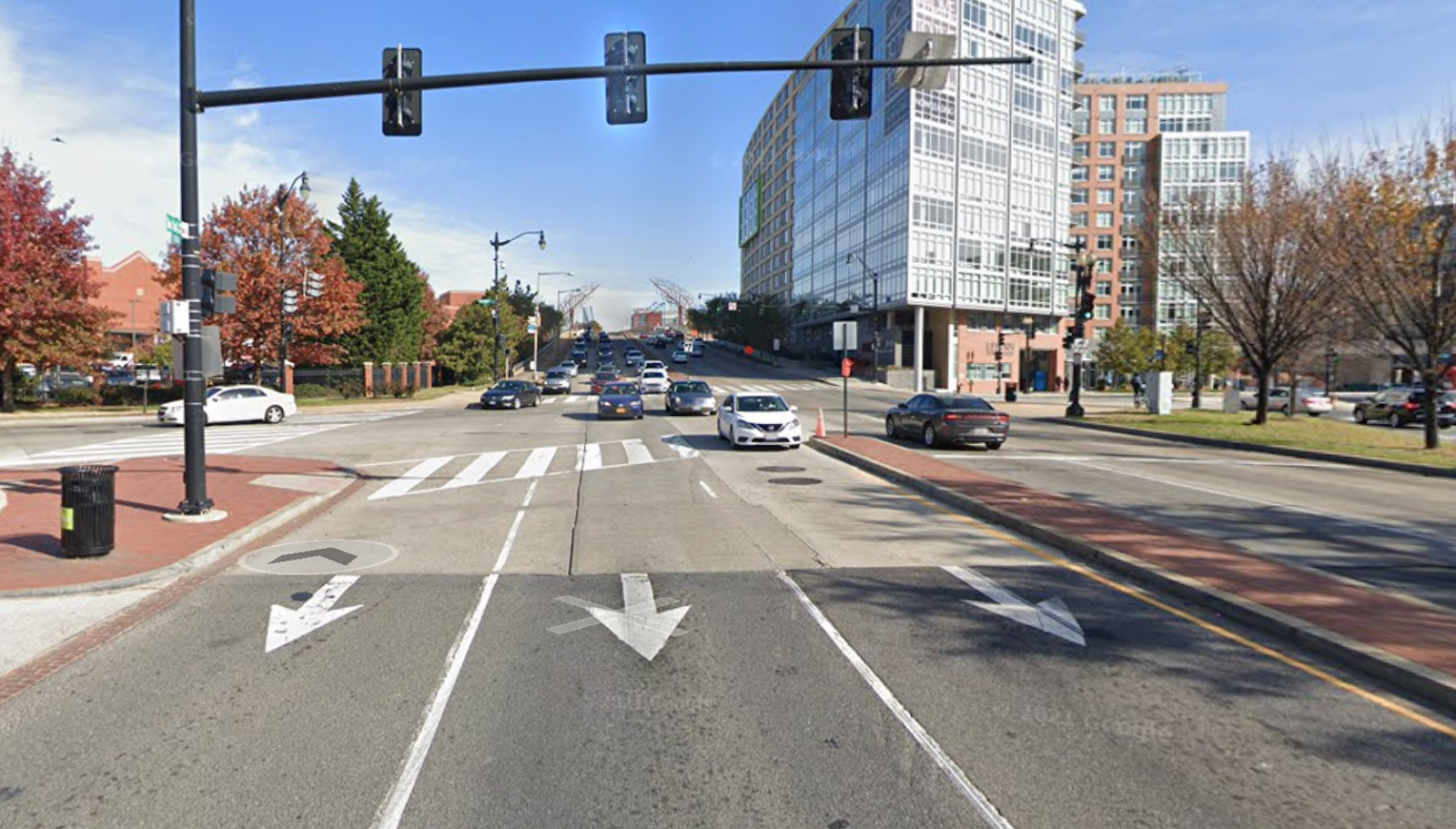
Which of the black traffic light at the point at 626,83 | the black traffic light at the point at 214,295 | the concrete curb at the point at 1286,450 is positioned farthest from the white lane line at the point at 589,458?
the concrete curb at the point at 1286,450

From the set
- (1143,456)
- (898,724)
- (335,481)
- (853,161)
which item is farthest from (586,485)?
(853,161)

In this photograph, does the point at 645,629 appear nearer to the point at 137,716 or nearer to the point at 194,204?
the point at 137,716

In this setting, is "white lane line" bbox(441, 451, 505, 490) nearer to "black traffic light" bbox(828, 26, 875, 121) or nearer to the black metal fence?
"black traffic light" bbox(828, 26, 875, 121)

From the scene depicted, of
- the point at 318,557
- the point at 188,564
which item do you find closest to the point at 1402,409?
the point at 318,557

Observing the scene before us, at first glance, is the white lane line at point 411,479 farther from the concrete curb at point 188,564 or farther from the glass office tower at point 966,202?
the glass office tower at point 966,202

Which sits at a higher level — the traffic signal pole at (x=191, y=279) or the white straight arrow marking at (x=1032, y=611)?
the traffic signal pole at (x=191, y=279)

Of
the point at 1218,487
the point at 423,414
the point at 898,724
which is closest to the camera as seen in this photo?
the point at 898,724

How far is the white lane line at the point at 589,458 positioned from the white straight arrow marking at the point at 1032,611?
11016 mm

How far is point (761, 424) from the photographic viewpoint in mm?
20875

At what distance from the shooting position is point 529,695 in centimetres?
525

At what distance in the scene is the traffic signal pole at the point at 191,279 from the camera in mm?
10625

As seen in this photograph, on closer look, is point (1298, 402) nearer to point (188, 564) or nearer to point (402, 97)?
point (402, 97)

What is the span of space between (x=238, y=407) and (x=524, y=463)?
1789 cm

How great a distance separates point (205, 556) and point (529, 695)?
592 centimetres
